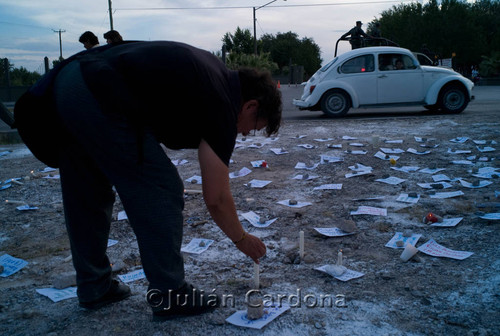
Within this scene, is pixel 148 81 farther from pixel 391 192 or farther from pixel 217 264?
pixel 391 192

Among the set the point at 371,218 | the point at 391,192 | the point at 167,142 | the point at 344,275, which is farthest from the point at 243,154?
the point at 167,142

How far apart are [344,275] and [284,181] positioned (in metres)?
2.11

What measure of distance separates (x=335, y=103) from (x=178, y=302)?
8092mm

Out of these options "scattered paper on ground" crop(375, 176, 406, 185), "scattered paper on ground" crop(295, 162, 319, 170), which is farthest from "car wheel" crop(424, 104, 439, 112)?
"scattered paper on ground" crop(375, 176, 406, 185)

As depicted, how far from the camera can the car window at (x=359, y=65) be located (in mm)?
9328

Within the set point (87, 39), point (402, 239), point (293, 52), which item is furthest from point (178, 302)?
point (293, 52)

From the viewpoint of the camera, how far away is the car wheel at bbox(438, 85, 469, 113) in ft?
29.9

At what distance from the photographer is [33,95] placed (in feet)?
5.67

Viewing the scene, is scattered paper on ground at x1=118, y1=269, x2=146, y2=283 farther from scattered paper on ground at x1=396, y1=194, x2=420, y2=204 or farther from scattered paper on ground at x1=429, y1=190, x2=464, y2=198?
scattered paper on ground at x1=429, y1=190, x2=464, y2=198

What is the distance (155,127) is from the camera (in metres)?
1.70

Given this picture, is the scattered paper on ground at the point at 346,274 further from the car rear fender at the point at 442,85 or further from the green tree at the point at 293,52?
the green tree at the point at 293,52

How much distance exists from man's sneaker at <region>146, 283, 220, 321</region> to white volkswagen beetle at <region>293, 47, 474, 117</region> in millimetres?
7876

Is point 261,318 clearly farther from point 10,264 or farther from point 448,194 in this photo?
point 448,194

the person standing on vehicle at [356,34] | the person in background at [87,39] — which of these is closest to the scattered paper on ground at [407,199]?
the person in background at [87,39]
